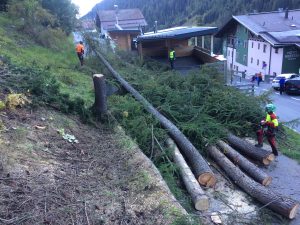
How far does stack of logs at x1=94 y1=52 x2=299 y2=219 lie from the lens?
614 cm

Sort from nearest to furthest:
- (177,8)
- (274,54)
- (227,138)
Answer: (227,138) < (274,54) < (177,8)

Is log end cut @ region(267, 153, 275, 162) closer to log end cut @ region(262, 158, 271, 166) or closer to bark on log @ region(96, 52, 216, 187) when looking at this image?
log end cut @ region(262, 158, 271, 166)

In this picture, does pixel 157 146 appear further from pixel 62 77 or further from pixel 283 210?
pixel 62 77

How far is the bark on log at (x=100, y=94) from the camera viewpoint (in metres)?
8.52

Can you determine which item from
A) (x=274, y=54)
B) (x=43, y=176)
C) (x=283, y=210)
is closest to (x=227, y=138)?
(x=283, y=210)

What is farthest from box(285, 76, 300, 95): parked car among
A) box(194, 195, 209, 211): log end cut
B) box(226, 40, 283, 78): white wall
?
box(194, 195, 209, 211): log end cut

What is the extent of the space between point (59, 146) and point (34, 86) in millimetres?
2181

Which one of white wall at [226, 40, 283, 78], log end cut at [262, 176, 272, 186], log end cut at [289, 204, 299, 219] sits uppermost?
log end cut at [289, 204, 299, 219]

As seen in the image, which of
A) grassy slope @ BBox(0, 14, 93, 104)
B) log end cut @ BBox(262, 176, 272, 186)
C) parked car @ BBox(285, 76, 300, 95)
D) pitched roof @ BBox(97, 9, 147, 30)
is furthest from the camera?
pitched roof @ BBox(97, 9, 147, 30)

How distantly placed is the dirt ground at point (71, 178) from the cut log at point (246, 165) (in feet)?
8.04

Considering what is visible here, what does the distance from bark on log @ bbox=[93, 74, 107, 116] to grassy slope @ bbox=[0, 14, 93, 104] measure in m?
1.89

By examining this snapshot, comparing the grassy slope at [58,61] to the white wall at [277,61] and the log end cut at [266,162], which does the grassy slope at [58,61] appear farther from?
the white wall at [277,61]

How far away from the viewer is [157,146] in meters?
7.98

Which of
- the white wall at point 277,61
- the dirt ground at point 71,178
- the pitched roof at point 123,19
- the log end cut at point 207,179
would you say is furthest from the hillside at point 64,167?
the pitched roof at point 123,19
